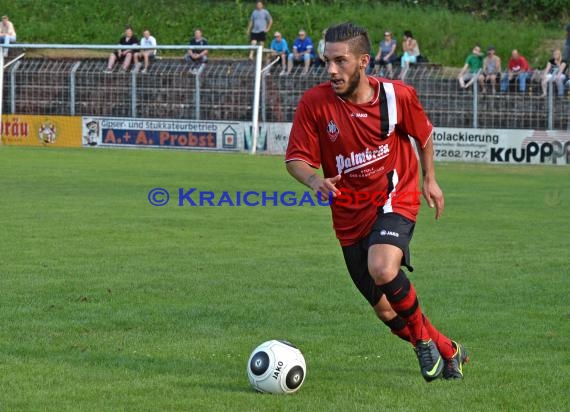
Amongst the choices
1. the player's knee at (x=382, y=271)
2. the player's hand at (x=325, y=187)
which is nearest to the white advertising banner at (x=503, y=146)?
the player's knee at (x=382, y=271)

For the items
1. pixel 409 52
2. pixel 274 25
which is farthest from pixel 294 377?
pixel 274 25

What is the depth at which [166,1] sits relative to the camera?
4669cm

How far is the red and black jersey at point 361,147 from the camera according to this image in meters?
6.93

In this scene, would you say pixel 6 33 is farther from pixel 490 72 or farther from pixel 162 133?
pixel 490 72

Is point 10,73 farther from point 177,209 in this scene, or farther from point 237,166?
point 177,209

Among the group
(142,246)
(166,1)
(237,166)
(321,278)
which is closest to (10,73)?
(237,166)

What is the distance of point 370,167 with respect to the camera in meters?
6.96

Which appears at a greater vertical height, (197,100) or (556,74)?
(556,74)

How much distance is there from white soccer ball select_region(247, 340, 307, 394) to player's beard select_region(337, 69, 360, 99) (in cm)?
151

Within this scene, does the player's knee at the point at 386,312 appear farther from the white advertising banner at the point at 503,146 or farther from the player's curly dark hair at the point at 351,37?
the white advertising banner at the point at 503,146

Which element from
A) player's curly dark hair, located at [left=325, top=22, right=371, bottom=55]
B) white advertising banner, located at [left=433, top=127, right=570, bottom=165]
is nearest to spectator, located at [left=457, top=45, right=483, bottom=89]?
white advertising banner, located at [left=433, top=127, right=570, bottom=165]

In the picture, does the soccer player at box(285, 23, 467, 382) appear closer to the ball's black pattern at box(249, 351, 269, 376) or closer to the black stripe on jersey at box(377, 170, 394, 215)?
the black stripe on jersey at box(377, 170, 394, 215)

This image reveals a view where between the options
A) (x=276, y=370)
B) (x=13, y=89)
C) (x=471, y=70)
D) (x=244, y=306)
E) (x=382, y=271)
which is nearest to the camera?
(x=276, y=370)

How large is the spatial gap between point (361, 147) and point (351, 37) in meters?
0.64
